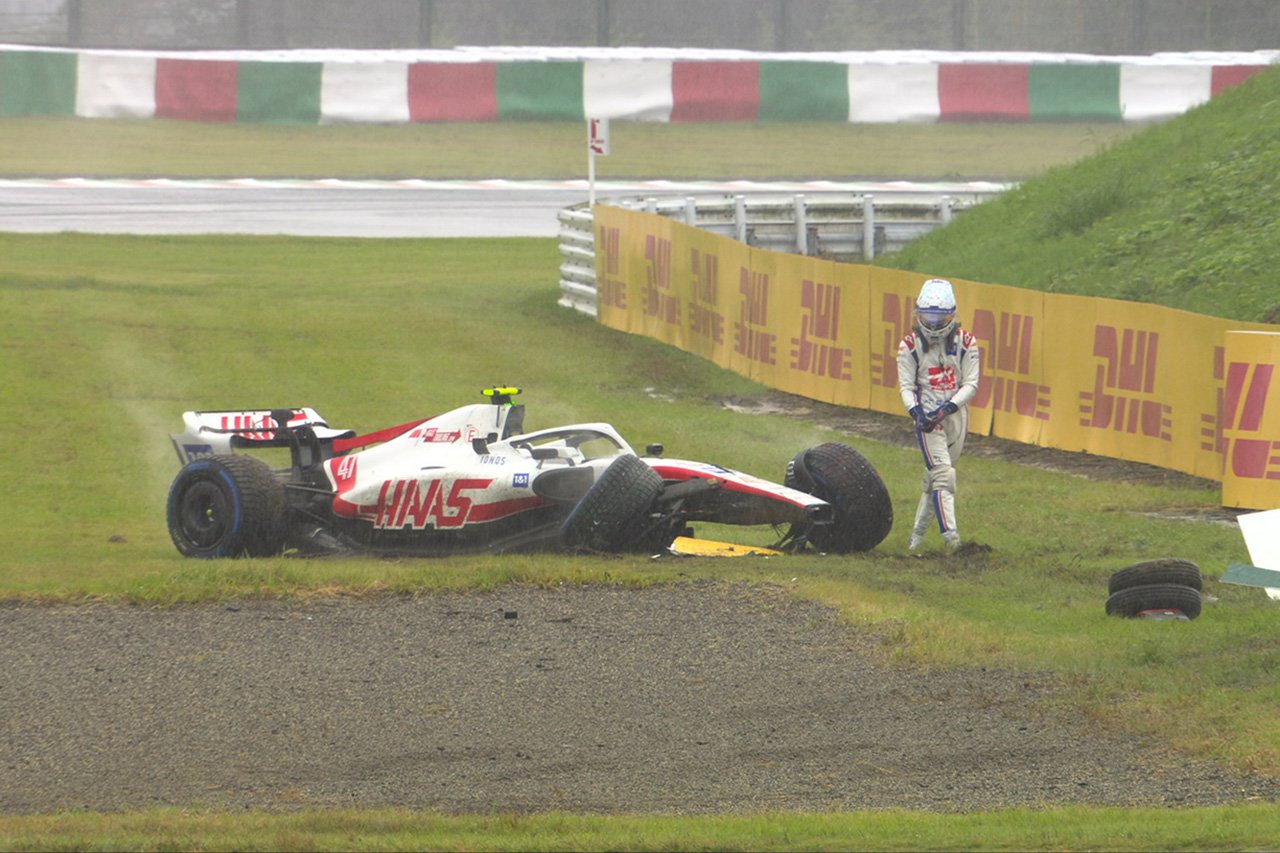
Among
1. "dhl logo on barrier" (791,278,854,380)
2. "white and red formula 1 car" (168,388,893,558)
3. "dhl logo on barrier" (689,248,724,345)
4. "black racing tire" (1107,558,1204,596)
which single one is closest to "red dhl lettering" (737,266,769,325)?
"dhl logo on barrier" (689,248,724,345)

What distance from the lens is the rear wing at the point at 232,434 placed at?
42.5 ft

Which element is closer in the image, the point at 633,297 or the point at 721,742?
the point at 721,742

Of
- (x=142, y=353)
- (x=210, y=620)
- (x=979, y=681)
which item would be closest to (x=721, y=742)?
(x=979, y=681)

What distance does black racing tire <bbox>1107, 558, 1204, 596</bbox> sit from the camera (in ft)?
32.3

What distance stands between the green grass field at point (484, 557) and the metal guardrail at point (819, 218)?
1913mm

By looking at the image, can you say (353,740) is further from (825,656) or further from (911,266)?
(911,266)

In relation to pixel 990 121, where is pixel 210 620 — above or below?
below

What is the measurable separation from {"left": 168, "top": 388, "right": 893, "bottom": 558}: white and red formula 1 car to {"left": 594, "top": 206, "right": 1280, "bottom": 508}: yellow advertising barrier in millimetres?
3908

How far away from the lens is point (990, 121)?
1521 inches

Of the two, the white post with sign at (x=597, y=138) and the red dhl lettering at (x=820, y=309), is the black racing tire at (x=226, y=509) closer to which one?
the red dhl lettering at (x=820, y=309)

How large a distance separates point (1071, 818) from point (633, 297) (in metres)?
18.2

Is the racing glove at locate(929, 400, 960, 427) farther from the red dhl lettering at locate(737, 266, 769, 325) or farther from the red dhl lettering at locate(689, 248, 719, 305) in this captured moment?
the red dhl lettering at locate(689, 248, 719, 305)

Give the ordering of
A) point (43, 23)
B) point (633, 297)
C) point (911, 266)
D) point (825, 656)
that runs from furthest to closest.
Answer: point (43, 23)
point (911, 266)
point (633, 297)
point (825, 656)

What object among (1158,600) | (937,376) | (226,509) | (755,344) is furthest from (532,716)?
(755,344)
